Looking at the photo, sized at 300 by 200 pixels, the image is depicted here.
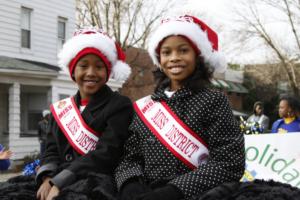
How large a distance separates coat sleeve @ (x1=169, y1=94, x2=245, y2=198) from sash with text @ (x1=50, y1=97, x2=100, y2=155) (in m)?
0.79

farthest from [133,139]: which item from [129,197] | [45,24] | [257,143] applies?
[45,24]

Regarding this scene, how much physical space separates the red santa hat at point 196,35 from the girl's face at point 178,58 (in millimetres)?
32

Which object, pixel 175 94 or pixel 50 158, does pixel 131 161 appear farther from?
pixel 50 158

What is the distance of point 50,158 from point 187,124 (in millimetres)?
1010

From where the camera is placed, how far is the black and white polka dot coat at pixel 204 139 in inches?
88.4

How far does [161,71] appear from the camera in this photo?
2764 millimetres

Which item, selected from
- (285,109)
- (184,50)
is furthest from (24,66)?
(184,50)

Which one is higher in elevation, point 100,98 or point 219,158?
point 100,98

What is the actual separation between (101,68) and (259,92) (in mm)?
41178

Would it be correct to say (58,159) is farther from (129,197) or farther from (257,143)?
(257,143)

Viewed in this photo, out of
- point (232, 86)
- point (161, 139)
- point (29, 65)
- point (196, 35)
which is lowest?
point (232, 86)

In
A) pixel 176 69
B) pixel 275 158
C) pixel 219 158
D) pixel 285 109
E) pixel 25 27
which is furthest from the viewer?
pixel 25 27

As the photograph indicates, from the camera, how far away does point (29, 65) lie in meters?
14.7

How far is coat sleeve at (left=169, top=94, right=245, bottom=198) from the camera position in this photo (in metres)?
2.23
